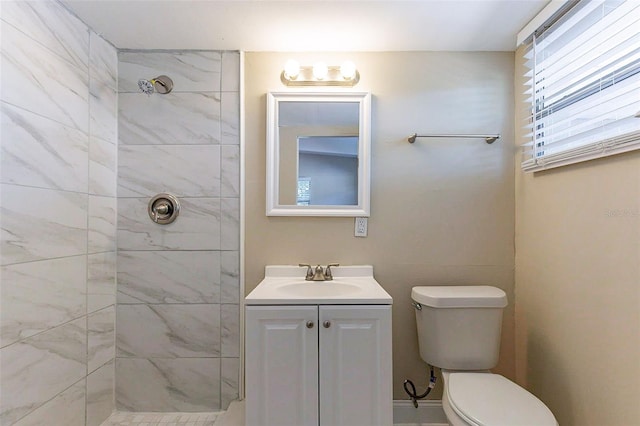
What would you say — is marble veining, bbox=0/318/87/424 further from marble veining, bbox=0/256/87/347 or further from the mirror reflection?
the mirror reflection

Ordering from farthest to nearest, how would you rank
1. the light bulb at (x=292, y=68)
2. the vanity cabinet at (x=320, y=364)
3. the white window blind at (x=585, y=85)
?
the light bulb at (x=292, y=68) → the vanity cabinet at (x=320, y=364) → the white window blind at (x=585, y=85)

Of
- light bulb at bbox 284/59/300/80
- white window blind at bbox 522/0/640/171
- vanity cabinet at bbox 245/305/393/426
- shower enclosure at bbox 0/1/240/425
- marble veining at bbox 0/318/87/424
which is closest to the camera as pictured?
white window blind at bbox 522/0/640/171

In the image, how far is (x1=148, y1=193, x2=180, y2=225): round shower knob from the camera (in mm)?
1733

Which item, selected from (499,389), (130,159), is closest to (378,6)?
(130,159)

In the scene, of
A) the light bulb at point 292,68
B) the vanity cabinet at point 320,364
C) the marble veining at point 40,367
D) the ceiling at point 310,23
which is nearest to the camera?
the marble veining at point 40,367

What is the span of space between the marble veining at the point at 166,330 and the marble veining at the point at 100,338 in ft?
0.12

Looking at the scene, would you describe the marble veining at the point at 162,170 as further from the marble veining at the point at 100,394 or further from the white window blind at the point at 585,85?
the white window blind at the point at 585,85

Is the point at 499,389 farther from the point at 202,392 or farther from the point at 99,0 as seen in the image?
the point at 99,0

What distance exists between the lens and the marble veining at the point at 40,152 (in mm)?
1184

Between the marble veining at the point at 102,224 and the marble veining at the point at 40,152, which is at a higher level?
the marble veining at the point at 40,152

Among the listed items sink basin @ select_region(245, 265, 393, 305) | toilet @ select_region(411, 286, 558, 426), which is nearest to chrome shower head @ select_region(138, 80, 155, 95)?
sink basin @ select_region(245, 265, 393, 305)

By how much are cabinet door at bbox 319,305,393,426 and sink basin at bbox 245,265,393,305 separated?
0.17 feet

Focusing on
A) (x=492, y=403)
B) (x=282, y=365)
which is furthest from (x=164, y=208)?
(x=492, y=403)

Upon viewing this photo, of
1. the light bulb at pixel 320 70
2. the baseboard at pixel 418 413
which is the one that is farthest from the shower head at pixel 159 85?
the baseboard at pixel 418 413
